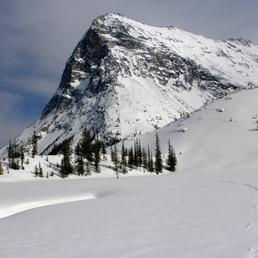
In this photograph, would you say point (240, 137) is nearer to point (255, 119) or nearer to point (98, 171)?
point (255, 119)

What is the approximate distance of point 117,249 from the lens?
14.8m

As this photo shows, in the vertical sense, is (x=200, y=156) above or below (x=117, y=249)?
above

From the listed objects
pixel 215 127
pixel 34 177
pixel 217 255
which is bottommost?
pixel 217 255

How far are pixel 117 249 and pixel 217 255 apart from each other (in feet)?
13.9

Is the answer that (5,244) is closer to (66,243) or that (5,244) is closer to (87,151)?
(66,243)

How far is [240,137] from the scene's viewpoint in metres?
174

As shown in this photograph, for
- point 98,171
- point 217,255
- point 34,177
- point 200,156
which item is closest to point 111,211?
point 217,255

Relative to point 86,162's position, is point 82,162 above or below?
below

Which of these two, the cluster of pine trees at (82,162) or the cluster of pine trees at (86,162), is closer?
the cluster of pine trees at (86,162)

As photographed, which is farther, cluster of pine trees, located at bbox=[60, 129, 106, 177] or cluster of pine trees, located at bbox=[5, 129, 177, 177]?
cluster of pine trees, located at bbox=[60, 129, 106, 177]

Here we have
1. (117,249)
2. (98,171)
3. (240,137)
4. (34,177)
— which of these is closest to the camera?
(117,249)

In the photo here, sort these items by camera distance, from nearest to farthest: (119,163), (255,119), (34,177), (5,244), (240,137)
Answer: (5,244) < (34,177) < (119,163) < (240,137) < (255,119)

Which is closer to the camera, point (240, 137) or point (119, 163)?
point (119, 163)

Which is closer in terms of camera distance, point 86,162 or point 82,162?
point 82,162
